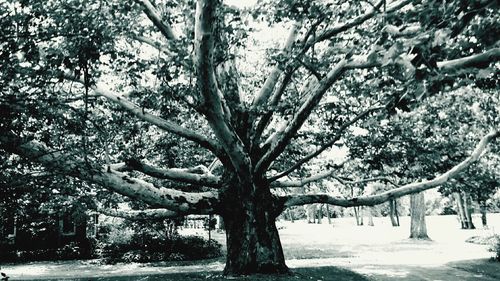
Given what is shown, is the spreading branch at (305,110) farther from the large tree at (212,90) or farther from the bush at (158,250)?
the bush at (158,250)

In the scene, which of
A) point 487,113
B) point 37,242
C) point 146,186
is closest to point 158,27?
point 146,186

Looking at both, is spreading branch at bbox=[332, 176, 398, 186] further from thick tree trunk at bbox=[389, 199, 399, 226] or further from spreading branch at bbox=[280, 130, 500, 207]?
thick tree trunk at bbox=[389, 199, 399, 226]

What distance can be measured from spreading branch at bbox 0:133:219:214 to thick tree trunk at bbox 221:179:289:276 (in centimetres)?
60

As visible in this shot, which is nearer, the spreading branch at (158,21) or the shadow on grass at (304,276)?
the spreading branch at (158,21)

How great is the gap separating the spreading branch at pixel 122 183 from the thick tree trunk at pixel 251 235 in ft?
1.98

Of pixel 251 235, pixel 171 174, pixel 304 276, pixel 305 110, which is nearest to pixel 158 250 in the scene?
pixel 171 174

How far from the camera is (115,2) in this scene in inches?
360

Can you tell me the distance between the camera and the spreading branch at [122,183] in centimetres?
764

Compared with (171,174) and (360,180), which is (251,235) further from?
(360,180)

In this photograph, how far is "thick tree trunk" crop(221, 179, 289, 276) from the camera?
30.6 feet

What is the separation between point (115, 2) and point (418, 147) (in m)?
9.03

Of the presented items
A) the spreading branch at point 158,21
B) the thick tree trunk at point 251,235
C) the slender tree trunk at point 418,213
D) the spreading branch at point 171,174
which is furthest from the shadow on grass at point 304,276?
the slender tree trunk at point 418,213

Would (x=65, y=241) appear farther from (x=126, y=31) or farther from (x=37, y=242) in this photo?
(x=126, y=31)

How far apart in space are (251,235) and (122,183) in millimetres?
3307
